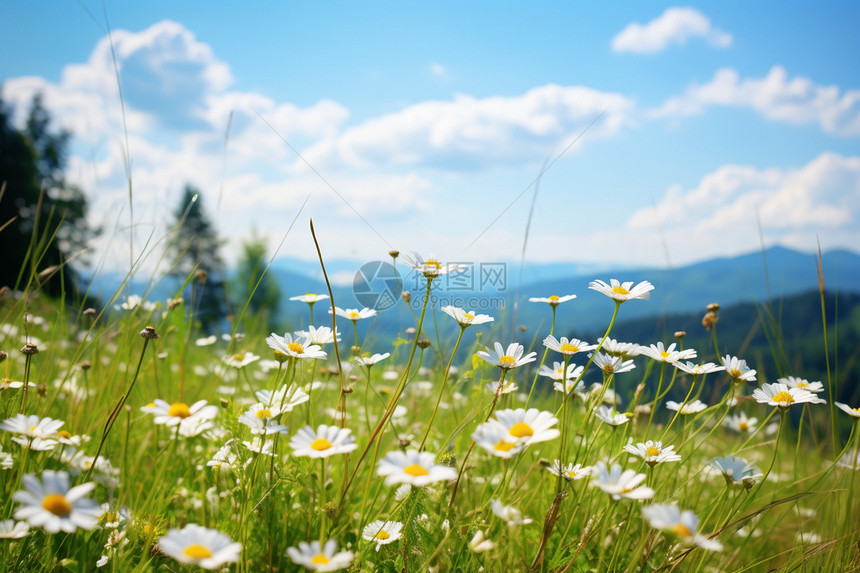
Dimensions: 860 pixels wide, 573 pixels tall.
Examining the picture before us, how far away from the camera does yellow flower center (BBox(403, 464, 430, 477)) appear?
896mm

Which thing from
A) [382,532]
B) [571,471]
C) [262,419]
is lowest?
[382,532]

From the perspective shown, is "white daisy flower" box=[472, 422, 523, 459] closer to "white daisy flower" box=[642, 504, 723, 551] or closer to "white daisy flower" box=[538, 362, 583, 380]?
"white daisy flower" box=[642, 504, 723, 551]

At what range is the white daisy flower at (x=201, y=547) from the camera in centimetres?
75

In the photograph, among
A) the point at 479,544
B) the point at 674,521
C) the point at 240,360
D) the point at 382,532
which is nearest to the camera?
the point at 674,521

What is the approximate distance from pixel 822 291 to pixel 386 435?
1792mm

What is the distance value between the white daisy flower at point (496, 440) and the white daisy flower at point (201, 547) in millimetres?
403

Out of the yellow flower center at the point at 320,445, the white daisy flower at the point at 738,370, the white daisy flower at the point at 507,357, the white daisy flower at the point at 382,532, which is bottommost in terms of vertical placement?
the white daisy flower at the point at 382,532

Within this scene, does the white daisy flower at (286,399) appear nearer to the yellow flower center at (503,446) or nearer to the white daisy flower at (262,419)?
the white daisy flower at (262,419)

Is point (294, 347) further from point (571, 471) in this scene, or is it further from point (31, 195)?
point (31, 195)

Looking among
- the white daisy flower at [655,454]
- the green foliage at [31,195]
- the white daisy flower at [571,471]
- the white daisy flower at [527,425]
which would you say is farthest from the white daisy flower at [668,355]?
the green foliage at [31,195]

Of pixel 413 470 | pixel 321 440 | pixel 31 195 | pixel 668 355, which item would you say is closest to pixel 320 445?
pixel 321 440

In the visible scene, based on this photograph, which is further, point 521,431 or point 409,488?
point 409,488

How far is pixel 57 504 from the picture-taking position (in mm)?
807

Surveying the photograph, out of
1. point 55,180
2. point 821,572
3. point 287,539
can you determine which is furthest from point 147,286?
point 55,180
